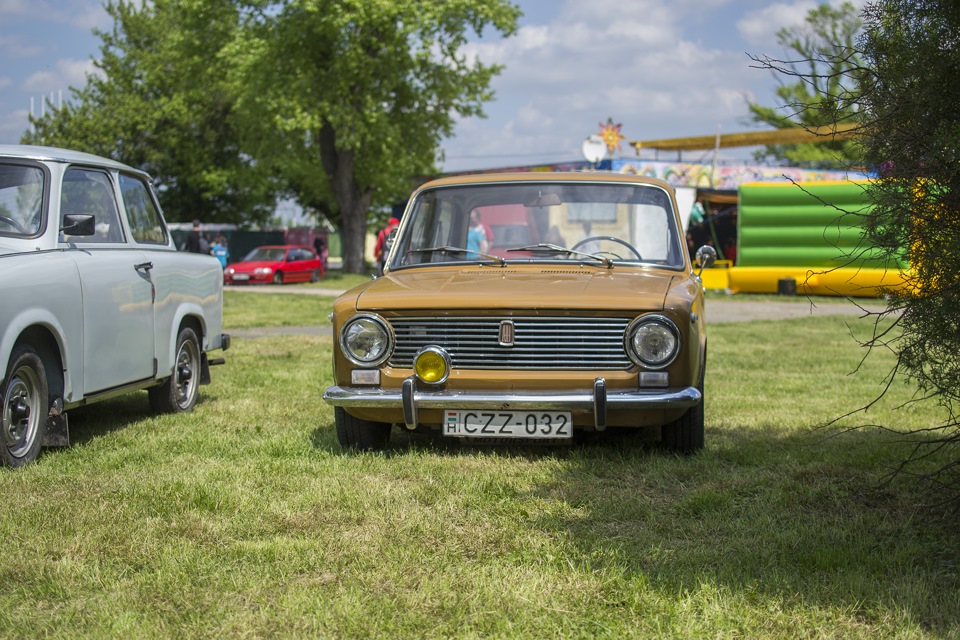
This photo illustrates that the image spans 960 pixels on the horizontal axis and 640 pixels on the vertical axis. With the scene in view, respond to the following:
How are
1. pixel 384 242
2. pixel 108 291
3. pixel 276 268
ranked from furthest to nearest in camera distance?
pixel 276 268
pixel 384 242
pixel 108 291

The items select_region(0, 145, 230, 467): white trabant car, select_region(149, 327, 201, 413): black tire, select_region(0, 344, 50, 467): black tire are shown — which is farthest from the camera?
select_region(149, 327, 201, 413): black tire

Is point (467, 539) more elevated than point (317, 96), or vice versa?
point (317, 96)

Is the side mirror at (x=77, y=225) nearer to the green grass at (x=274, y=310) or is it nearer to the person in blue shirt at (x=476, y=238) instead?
the person in blue shirt at (x=476, y=238)

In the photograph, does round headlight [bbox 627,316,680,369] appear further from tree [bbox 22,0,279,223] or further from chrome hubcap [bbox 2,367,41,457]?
tree [bbox 22,0,279,223]

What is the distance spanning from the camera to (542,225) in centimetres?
679

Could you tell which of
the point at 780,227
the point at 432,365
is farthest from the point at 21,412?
the point at 780,227

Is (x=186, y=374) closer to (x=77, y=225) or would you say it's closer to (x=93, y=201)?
(x=93, y=201)

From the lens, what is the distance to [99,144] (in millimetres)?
46312

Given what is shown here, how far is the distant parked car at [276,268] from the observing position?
1320 inches

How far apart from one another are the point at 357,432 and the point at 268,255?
98.0 feet

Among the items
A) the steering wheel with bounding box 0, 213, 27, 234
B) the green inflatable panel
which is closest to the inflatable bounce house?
the green inflatable panel

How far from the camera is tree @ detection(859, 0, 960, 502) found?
12.8 ft

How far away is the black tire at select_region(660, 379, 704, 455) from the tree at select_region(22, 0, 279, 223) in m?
40.2

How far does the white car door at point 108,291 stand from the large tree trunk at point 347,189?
30.7m
